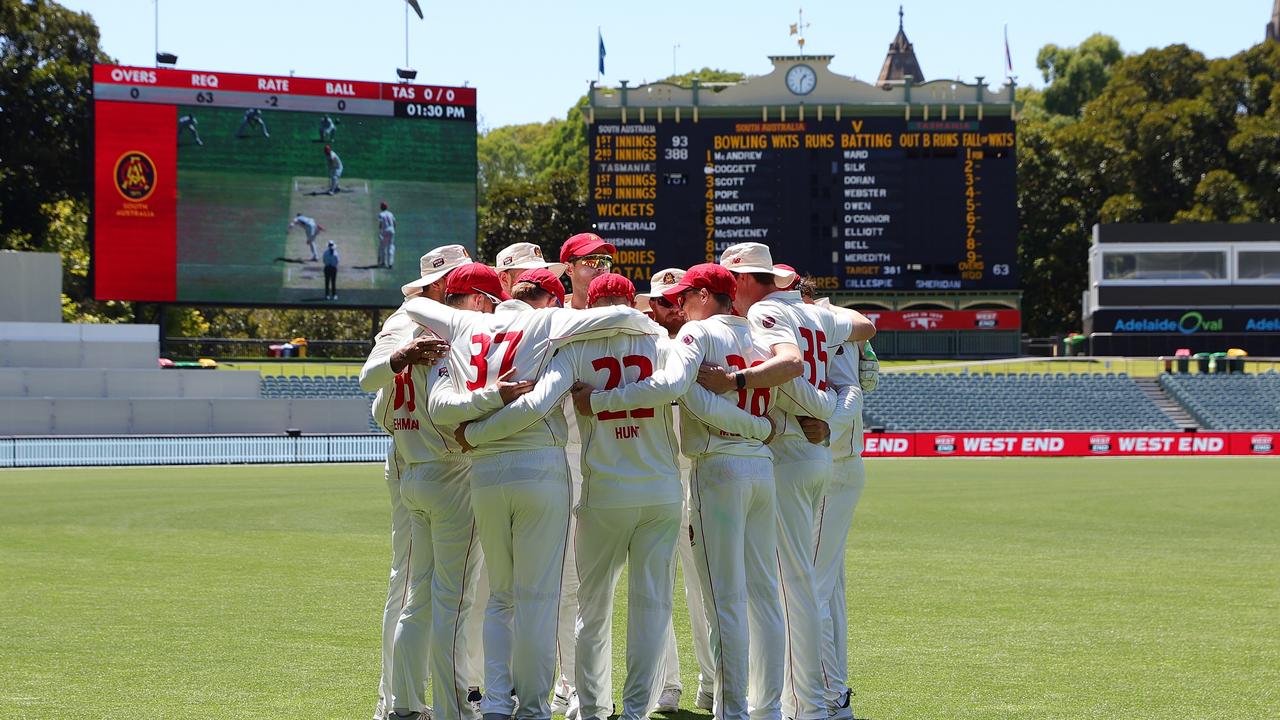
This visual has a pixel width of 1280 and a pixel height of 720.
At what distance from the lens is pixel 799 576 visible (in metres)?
6.79

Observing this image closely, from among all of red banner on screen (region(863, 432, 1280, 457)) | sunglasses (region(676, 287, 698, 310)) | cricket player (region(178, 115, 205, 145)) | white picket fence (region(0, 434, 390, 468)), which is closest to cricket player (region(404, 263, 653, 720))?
sunglasses (region(676, 287, 698, 310))

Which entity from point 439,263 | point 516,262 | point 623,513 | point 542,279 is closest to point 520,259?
point 516,262

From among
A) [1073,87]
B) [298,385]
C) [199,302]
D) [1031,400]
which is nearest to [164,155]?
[199,302]

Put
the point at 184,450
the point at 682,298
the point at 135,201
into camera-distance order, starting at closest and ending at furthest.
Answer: the point at 682,298
the point at 184,450
the point at 135,201

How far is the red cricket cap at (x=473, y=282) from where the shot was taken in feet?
22.4

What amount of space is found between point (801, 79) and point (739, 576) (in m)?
35.3

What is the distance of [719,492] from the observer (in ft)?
21.3

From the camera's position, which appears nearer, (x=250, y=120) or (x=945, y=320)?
(x=250, y=120)

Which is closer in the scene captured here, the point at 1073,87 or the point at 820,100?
the point at 820,100

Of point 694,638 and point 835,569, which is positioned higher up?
point 835,569

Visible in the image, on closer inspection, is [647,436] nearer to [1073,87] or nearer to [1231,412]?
[1231,412]

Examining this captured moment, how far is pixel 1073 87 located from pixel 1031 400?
154 feet

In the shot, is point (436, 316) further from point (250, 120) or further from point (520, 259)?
point (250, 120)

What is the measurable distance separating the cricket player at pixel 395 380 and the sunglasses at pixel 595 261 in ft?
2.01
